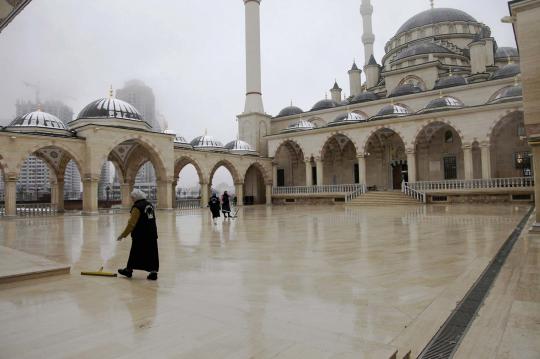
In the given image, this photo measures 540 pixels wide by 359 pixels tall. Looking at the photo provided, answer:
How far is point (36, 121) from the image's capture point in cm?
1894

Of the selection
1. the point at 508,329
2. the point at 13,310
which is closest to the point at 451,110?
the point at 508,329

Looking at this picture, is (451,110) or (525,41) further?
(451,110)

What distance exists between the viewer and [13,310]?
3002mm

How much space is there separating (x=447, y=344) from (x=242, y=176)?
25762 millimetres

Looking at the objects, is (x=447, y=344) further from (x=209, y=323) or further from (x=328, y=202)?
(x=328, y=202)

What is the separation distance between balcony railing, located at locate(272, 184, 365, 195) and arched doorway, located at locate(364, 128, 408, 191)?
2953 mm

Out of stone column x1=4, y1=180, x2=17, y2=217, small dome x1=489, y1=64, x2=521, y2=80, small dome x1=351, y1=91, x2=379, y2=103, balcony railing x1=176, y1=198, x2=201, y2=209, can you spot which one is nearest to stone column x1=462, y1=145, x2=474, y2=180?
small dome x1=489, y1=64, x2=521, y2=80

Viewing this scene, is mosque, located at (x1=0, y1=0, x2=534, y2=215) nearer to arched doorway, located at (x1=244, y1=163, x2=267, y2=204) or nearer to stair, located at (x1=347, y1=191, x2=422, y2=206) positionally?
arched doorway, located at (x1=244, y1=163, x2=267, y2=204)

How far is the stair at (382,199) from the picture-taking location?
67.9 ft

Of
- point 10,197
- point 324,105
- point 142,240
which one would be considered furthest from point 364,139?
point 142,240

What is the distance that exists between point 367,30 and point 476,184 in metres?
28.4

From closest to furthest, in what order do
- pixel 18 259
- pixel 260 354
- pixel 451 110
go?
pixel 260 354 < pixel 18 259 < pixel 451 110

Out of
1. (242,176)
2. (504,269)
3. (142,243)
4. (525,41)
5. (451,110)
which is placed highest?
(451,110)

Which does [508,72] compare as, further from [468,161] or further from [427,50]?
[468,161]
